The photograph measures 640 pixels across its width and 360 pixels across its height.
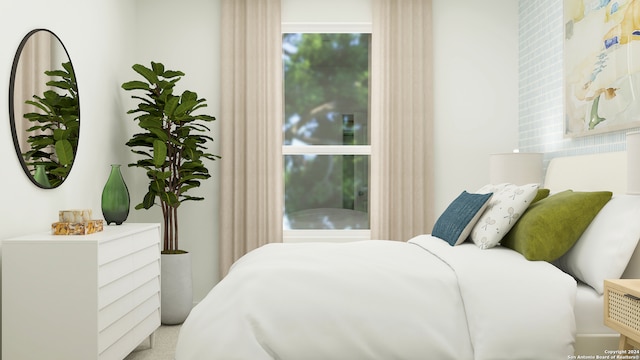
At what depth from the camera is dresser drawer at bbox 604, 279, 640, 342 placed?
2.07m

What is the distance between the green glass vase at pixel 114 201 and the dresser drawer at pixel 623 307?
2.80 meters

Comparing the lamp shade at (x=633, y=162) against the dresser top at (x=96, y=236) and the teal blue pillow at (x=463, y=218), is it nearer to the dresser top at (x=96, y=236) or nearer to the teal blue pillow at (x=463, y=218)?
the teal blue pillow at (x=463, y=218)

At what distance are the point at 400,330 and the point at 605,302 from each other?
800mm

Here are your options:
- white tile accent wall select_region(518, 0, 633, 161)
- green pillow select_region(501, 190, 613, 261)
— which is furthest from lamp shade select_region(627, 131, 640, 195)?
white tile accent wall select_region(518, 0, 633, 161)

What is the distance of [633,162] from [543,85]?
7.46ft

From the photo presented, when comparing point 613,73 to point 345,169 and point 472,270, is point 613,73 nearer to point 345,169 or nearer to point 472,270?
point 472,270

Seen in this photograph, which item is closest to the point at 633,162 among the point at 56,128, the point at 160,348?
the point at 160,348

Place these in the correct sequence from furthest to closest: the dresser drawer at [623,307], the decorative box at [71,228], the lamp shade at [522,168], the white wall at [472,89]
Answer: the white wall at [472,89], the lamp shade at [522,168], the decorative box at [71,228], the dresser drawer at [623,307]

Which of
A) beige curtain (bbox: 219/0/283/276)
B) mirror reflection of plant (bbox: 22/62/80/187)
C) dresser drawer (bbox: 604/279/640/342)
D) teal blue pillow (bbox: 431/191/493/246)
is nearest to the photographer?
dresser drawer (bbox: 604/279/640/342)

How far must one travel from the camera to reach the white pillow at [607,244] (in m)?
2.50

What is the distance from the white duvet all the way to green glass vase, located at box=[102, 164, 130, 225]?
147 centimetres

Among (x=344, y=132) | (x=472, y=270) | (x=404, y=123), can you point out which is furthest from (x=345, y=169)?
(x=472, y=270)

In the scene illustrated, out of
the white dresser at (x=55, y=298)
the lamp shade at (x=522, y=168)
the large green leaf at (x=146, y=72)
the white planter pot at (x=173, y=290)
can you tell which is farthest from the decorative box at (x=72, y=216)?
the lamp shade at (x=522, y=168)

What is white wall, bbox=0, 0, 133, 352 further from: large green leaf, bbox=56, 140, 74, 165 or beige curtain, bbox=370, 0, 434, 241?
beige curtain, bbox=370, 0, 434, 241
